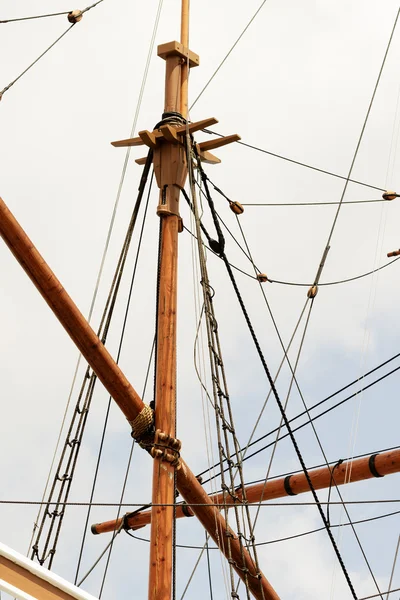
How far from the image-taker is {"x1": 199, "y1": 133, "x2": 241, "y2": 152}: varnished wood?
39.0ft

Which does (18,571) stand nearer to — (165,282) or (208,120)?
(165,282)

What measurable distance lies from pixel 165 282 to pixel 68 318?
5.08ft

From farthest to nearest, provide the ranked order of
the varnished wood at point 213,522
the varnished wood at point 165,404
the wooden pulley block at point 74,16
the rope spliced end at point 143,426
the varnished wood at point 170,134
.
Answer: the varnished wood at point 170,134 < the wooden pulley block at point 74,16 < the varnished wood at point 213,522 < the rope spliced end at point 143,426 < the varnished wood at point 165,404

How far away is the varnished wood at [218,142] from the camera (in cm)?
1188

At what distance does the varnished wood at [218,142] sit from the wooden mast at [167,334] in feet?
1.34

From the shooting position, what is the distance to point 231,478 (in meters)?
10.3

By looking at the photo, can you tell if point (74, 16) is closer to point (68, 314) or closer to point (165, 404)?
point (68, 314)

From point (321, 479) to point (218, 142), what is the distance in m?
4.29

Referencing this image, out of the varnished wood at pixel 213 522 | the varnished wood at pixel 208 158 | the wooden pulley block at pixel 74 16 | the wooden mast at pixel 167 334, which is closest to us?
the wooden mast at pixel 167 334

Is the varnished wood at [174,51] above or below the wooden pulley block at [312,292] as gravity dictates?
above

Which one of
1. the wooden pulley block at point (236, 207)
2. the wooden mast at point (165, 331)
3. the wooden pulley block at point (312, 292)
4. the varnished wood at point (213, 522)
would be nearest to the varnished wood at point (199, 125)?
the wooden mast at point (165, 331)

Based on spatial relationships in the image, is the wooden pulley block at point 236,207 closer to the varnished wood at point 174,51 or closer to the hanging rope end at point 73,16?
the varnished wood at point 174,51

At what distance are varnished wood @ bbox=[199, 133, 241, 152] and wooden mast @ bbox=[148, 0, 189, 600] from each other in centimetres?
41

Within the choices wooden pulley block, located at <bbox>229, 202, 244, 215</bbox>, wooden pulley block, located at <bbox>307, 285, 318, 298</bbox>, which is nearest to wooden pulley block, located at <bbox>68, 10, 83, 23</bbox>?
wooden pulley block, located at <bbox>229, 202, 244, 215</bbox>
